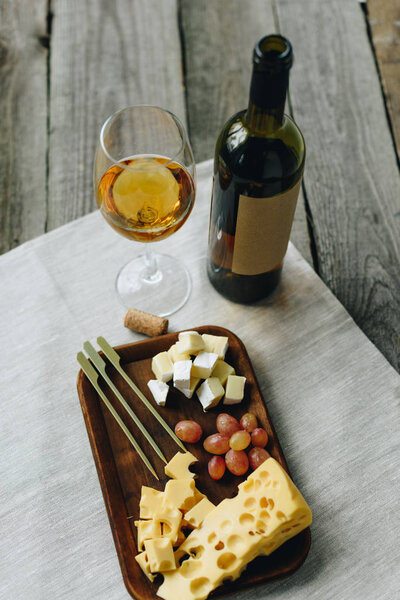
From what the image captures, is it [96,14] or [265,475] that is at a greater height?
[96,14]

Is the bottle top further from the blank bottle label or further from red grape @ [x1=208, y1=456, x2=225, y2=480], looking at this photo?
red grape @ [x1=208, y1=456, x2=225, y2=480]

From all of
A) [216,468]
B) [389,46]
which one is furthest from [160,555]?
[389,46]

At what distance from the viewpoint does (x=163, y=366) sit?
0.86 metres

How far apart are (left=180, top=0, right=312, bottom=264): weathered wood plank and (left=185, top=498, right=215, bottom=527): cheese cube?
0.78 m

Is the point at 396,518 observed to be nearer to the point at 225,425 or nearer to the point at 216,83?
the point at 225,425

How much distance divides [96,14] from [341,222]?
2.82 ft

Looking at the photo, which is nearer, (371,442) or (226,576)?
(226,576)

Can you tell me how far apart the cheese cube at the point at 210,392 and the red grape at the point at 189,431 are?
0.12 ft

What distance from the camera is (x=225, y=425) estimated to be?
826 millimetres

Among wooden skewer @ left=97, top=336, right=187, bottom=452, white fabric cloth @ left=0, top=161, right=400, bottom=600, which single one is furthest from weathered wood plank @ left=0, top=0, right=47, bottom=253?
wooden skewer @ left=97, top=336, right=187, bottom=452

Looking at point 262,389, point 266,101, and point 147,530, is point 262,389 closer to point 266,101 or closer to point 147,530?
point 147,530

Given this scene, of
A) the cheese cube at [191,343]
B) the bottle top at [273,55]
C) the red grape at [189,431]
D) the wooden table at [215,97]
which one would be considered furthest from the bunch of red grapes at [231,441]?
the bottle top at [273,55]

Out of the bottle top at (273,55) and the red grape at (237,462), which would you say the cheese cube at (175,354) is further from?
the bottle top at (273,55)

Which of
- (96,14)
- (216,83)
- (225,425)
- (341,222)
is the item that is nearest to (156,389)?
(225,425)
